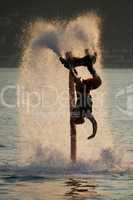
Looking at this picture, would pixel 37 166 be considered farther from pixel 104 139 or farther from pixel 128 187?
pixel 104 139

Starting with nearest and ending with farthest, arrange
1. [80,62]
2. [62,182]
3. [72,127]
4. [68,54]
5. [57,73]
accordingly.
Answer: [62,182] < [80,62] < [68,54] < [72,127] < [57,73]

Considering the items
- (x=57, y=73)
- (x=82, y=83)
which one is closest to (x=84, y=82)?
(x=82, y=83)

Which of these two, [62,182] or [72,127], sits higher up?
[72,127]

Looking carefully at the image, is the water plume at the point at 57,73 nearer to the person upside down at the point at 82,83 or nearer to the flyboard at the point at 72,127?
the flyboard at the point at 72,127

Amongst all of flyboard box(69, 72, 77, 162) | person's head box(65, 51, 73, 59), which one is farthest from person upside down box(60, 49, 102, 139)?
flyboard box(69, 72, 77, 162)

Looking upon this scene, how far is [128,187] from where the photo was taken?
1302 inches

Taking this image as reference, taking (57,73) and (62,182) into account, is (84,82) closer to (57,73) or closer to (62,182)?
(62,182)

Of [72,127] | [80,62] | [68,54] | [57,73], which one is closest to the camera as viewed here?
[80,62]

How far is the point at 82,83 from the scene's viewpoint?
117ft

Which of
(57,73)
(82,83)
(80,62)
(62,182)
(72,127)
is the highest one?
(57,73)

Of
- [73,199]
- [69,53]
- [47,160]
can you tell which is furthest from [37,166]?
[73,199]

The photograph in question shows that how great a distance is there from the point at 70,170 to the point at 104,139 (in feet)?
24.5

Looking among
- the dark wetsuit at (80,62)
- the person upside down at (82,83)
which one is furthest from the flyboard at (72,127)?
the dark wetsuit at (80,62)

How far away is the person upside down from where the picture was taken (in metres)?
35.4
